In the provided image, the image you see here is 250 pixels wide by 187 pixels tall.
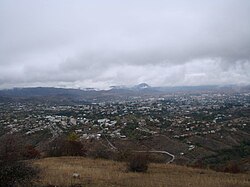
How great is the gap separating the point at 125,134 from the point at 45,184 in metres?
70.5

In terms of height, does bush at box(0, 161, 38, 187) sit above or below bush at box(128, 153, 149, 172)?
above

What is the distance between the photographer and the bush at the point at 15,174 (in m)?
10.5

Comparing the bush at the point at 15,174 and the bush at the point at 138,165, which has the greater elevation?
the bush at the point at 15,174

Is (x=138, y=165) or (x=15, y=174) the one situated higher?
(x=15, y=174)

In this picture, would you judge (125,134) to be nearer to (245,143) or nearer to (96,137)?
(96,137)

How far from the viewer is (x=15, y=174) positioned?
35.5 ft

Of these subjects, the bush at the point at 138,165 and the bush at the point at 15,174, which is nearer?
the bush at the point at 15,174

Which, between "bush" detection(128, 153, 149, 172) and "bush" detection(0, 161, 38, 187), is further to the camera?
"bush" detection(128, 153, 149, 172)

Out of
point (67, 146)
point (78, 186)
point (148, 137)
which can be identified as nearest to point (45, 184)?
point (78, 186)

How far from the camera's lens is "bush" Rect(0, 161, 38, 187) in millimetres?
10508

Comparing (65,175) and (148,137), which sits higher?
(65,175)

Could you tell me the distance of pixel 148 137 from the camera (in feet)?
243

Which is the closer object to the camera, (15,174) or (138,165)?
(15,174)

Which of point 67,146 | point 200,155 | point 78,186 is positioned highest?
point 78,186
